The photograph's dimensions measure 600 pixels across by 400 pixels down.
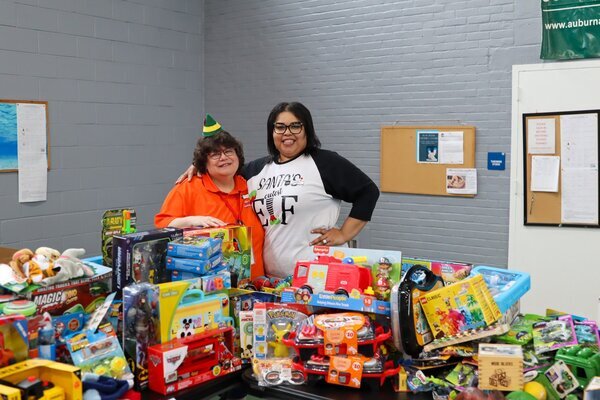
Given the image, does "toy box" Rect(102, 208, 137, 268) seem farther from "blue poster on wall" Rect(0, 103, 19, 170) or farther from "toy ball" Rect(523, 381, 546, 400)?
"blue poster on wall" Rect(0, 103, 19, 170)

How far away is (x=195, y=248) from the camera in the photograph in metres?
2.15

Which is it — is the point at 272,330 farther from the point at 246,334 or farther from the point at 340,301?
the point at 340,301

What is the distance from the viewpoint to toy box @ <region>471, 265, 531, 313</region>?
2068 millimetres

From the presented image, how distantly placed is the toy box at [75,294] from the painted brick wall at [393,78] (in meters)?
3.32

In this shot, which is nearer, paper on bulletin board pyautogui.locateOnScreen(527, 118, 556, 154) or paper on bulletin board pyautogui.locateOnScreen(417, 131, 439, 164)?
paper on bulletin board pyautogui.locateOnScreen(527, 118, 556, 154)

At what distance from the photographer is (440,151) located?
16.0ft

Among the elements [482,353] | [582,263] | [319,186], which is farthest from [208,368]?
[582,263]

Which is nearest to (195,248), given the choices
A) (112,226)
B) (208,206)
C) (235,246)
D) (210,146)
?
(235,246)

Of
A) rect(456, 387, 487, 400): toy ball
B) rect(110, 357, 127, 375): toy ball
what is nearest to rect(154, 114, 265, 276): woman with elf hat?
rect(110, 357, 127, 375): toy ball

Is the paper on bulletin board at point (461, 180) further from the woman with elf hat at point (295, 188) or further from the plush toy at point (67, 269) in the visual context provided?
the plush toy at point (67, 269)

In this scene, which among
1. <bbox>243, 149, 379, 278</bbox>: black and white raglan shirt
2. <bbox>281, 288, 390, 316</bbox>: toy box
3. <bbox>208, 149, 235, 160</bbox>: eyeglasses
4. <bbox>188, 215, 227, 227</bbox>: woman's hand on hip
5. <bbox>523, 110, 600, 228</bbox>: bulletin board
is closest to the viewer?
<bbox>281, 288, 390, 316</bbox>: toy box

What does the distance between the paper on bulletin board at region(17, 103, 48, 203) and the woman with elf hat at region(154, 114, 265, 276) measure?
2217mm

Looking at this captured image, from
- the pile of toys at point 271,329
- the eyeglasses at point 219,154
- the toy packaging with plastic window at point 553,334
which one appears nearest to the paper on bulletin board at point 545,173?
the pile of toys at point 271,329

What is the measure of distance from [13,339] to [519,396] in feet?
4.71
